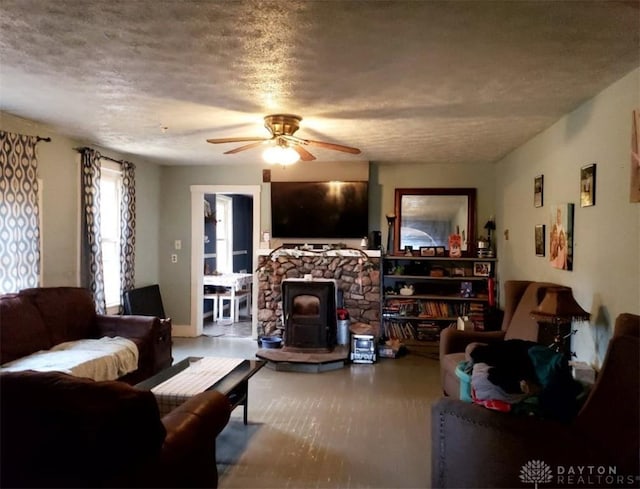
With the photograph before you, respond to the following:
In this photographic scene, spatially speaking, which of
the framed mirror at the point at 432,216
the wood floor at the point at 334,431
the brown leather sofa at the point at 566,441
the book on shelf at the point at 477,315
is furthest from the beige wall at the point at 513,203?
the wood floor at the point at 334,431

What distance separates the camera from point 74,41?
95.1 inches

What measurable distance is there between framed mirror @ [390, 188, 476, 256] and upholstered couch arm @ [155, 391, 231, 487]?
4.33 metres

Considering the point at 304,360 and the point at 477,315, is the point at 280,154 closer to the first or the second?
the point at 304,360

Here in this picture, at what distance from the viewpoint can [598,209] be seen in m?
3.07

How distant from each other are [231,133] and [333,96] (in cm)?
152

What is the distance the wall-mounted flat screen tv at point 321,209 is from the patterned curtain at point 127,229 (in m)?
1.77

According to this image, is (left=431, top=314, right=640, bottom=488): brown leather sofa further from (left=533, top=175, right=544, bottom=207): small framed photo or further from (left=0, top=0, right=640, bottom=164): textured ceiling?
(left=533, top=175, right=544, bottom=207): small framed photo

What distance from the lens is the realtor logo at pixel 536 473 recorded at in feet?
6.55

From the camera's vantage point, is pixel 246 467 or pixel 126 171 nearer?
pixel 246 467

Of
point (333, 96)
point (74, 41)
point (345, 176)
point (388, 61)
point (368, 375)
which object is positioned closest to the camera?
point (74, 41)

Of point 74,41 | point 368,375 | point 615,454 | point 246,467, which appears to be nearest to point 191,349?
point 368,375

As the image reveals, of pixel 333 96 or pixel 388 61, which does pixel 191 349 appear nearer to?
pixel 333 96

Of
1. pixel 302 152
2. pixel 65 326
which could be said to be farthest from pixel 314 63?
pixel 65 326

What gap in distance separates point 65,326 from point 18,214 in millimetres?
1040
